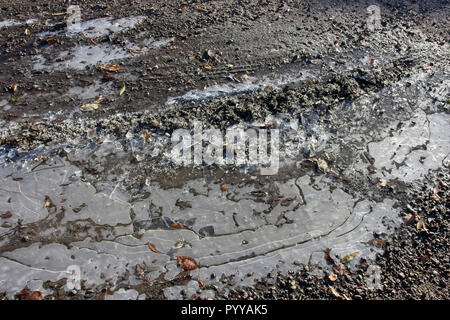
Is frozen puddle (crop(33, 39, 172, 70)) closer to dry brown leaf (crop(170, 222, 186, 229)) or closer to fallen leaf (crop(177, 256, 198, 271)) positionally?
dry brown leaf (crop(170, 222, 186, 229))

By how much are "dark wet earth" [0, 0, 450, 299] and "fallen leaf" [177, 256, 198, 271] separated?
4 cm

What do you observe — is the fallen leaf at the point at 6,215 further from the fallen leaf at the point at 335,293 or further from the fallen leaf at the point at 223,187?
the fallen leaf at the point at 335,293

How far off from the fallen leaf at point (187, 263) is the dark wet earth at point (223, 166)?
37mm

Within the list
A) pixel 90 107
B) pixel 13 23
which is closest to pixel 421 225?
pixel 90 107

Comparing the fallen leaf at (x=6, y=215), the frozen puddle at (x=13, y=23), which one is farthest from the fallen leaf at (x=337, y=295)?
the frozen puddle at (x=13, y=23)

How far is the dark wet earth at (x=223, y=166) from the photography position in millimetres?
3109

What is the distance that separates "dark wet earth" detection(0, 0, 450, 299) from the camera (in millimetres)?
3109

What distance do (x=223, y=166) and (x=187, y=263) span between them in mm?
1126

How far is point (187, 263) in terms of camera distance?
3.13 metres

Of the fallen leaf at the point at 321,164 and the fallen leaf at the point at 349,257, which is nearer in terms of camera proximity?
the fallen leaf at the point at 349,257

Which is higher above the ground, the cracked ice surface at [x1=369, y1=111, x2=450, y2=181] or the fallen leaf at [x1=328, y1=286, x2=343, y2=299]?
the cracked ice surface at [x1=369, y1=111, x2=450, y2=181]

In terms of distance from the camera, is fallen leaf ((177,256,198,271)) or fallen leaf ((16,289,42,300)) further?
fallen leaf ((177,256,198,271))
